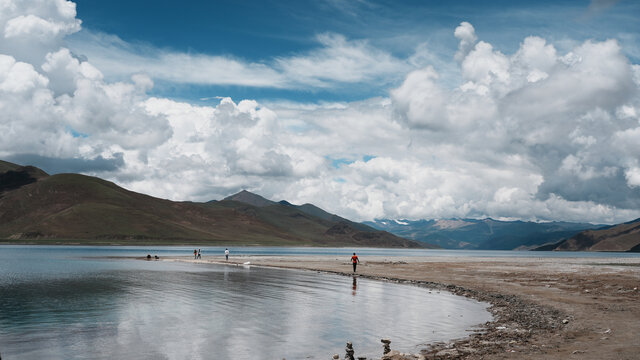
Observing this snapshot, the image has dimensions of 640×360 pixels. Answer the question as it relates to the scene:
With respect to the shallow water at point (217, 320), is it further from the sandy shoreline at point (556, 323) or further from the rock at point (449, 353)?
the sandy shoreline at point (556, 323)

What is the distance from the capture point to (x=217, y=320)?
106 feet

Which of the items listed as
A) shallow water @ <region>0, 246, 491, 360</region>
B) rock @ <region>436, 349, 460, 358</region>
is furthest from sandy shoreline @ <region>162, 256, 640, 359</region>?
shallow water @ <region>0, 246, 491, 360</region>

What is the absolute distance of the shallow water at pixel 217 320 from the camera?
24250 millimetres

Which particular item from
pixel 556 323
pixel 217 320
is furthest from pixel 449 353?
pixel 217 320

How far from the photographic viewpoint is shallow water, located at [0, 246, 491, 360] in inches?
955

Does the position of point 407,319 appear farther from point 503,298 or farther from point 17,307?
point 17,307

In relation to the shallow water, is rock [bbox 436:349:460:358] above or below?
above

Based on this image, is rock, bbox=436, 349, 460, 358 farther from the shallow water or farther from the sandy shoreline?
the shallow water

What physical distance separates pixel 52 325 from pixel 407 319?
23183 millimetres

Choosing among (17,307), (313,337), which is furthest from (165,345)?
(17,307)

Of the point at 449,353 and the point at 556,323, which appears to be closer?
the point at 449,353

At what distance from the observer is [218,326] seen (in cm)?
3025

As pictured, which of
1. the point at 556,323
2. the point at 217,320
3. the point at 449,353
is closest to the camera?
the point at 449,353

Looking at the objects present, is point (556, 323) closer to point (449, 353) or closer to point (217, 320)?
point (449, 353)
